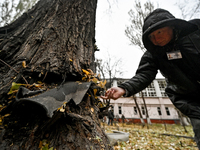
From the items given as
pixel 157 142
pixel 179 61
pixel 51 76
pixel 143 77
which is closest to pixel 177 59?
pixel 179 61

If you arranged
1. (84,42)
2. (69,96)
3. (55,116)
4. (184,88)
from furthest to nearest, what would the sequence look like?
(184,88)
(84,42)
(69,96)
(55,116)

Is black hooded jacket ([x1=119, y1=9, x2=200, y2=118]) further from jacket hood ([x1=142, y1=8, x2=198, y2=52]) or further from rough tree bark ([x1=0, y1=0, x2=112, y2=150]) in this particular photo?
rough tree bark ([x1=0, y1=0, x2=112, y2=150])

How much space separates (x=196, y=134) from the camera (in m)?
1.36

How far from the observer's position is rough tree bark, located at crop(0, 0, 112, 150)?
2.26 feet

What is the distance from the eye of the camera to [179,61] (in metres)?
1.48

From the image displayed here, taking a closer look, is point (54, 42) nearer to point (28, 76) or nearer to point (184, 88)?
point (28, 76)

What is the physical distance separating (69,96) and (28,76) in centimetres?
40

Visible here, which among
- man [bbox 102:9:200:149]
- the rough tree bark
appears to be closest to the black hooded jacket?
man [bbox 102:9:200:149]

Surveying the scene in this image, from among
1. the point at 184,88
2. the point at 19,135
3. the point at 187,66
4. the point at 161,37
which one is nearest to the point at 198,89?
the point at 184,88

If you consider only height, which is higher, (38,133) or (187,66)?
(187,66)

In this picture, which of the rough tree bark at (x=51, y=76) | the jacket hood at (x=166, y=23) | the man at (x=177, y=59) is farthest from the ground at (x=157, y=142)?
the jacket hood at (x=166, y=23)

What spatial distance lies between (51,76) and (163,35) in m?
1.65

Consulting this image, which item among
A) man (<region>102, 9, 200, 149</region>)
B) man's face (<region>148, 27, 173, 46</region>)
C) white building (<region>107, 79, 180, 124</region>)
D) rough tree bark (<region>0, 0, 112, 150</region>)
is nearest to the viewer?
rough tree bark (<region>0, 0, 112, 150</region>)

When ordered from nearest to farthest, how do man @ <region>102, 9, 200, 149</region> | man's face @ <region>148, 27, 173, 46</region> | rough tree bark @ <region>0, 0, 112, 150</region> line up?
rough tree bark @ <region>0, 0, 112, 150</region> < man @ <region>102, 9, 200, 149</region> < man's face @ <region>148, 27, 173, 46</region>
